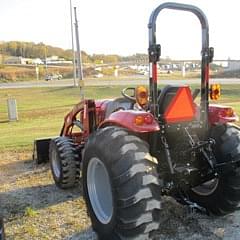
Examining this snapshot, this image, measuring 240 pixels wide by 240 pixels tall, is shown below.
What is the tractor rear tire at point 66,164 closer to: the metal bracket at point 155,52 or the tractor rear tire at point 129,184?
the tractor rear tire at point 129,184

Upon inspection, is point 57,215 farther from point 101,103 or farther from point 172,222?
point 101,103

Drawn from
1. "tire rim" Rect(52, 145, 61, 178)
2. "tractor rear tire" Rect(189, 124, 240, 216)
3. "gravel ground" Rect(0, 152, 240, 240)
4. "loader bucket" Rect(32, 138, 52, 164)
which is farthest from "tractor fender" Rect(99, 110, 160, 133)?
"loader bucket" Rect(32, 138, 52, 164)

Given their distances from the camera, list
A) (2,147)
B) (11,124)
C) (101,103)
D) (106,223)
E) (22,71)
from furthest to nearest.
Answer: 1. (22,71)
2. (11,124)
3. (2,147)
4. (101,103)
5. (106,223)

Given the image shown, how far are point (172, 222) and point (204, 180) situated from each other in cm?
63

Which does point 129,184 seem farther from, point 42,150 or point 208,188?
point 42,150

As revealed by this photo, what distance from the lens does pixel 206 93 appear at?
455cm

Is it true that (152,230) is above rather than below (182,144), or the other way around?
below

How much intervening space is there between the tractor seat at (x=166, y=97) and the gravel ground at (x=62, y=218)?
137 centimetres

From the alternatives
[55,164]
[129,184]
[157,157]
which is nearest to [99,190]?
[157,157]

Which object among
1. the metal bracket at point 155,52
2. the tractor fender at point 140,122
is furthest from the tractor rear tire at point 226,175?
the metal bracket at point 155,52

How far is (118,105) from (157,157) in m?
1.77

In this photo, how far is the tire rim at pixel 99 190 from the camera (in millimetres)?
4395

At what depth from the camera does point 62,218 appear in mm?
5047

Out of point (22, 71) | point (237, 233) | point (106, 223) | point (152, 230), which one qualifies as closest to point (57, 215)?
point (106, 223)
